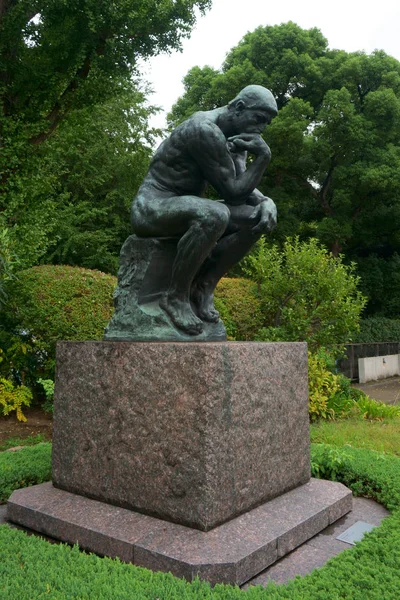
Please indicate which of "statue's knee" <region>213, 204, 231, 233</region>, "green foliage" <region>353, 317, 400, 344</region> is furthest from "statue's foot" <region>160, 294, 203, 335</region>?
"green foliage" <region>353, 317, 400, 344</region>

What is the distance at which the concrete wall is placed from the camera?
14016 millimetres

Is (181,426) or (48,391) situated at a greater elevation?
(181,426)

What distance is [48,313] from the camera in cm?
710

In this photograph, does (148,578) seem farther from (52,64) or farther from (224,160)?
(52,64)

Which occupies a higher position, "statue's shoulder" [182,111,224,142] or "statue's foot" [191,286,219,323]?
"statue's shoulder" [182,111,224,142]

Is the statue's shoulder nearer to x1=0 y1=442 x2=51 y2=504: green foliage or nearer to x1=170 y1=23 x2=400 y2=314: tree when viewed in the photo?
x1=0 y1=442 x2=51 y2=504: green foliage

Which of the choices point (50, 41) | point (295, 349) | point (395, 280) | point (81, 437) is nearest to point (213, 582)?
point (81, 437)

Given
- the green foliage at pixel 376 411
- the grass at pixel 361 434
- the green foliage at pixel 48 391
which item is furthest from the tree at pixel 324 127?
the green foliage at pixel 48 391

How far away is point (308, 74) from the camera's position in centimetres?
1695

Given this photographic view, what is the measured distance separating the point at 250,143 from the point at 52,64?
9.27 metres

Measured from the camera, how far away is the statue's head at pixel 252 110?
3555 mm

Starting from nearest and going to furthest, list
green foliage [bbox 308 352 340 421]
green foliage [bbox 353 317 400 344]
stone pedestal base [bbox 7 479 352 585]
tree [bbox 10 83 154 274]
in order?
1. stone pedestal base [bbox 7 479 352 585]
2. green foliage [bbox 308 352 340 421]
3. tree [bbox 10 83 154 274]
4. green foliage [bbox 353 317 400 344]

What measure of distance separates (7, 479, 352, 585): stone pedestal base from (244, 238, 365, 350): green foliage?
5766 mm

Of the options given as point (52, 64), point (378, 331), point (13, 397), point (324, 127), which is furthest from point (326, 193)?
point (13, 397)
